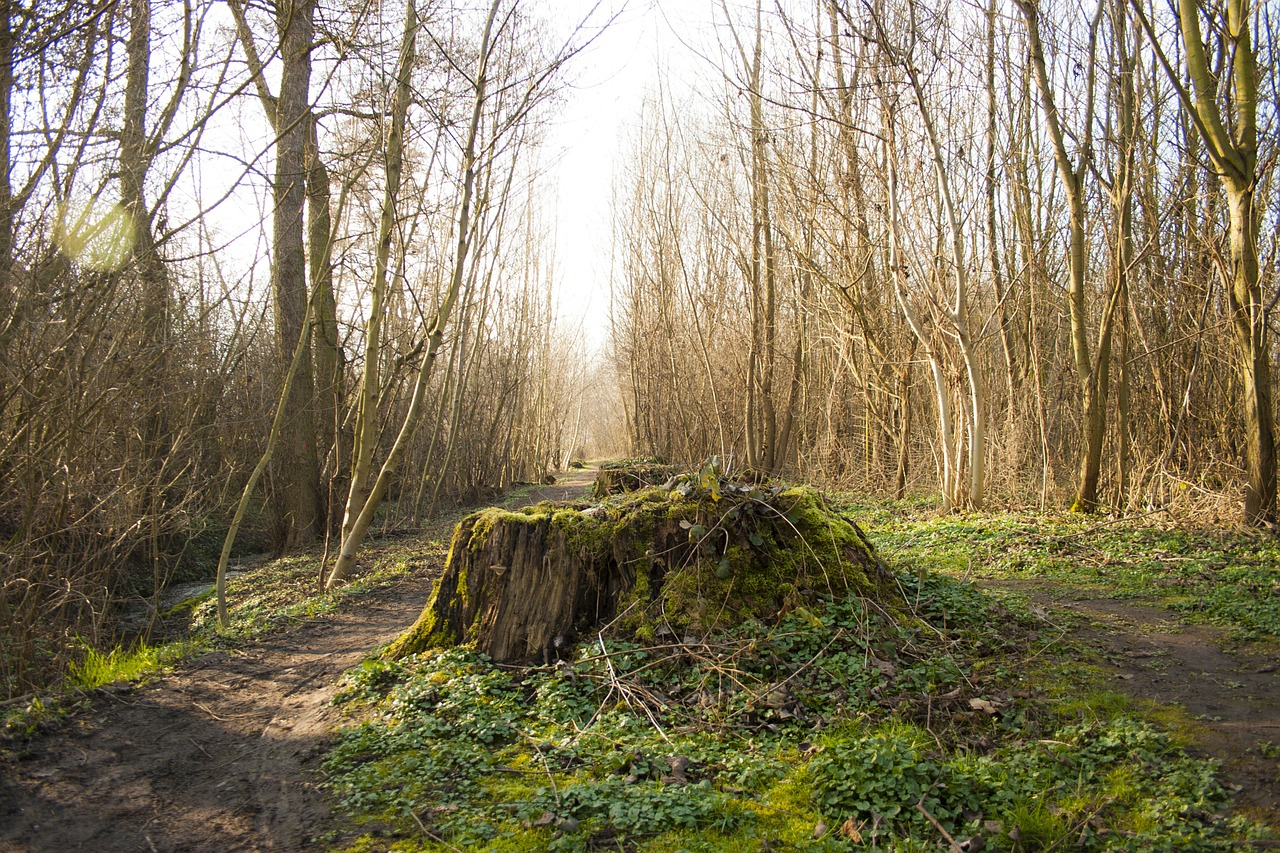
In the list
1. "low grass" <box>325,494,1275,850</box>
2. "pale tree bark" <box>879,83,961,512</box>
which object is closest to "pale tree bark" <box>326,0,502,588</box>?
"low grass" <box>325,494,1275,850</box>

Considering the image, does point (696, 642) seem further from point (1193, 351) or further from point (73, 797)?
point (1193, 351)

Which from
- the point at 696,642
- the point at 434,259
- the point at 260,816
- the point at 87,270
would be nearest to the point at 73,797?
the point at 260,816

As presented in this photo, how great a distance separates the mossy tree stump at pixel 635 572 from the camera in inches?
163

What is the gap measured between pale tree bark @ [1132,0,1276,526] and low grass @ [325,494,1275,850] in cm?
173

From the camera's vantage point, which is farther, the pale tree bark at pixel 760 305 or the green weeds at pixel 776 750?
the pale tree bark at pixel 760 305

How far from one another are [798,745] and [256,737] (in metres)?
2.69

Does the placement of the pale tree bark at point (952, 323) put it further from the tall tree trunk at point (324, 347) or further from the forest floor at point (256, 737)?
the tall tree trunk at point (324, 347)

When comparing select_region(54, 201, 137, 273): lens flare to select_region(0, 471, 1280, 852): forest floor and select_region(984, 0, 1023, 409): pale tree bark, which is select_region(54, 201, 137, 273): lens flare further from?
select_region(984, 0, 1023, 409): pale tree bark

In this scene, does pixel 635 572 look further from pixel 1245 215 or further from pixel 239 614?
pixel 1245 215

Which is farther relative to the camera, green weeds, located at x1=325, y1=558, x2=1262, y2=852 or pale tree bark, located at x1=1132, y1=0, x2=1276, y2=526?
pale tree bark, located at x1=1132, y1=0, x2=1276, y2=526

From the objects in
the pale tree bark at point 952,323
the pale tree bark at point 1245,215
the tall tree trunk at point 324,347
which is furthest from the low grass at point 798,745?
the tall tree trunk at point 324,347

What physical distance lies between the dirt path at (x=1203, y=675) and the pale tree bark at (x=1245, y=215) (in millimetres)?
2101

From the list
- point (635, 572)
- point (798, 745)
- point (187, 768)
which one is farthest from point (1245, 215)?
point (187, 768)

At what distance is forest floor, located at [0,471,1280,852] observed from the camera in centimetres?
284
